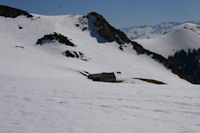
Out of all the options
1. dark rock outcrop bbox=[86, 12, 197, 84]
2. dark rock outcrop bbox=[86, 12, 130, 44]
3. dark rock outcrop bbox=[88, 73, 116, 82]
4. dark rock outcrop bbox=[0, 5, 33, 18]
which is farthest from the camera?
dark rock outcrop bbox=[86, 12, 130, 44]

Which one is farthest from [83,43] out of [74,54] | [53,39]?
[74,54]

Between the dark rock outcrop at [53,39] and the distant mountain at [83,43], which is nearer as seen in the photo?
the distant mountain at [83,43]

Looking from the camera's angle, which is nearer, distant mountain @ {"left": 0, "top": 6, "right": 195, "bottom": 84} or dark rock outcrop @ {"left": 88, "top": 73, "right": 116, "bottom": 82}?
dark rock outcrop @ {"left": 88, "top": 73, "right": 116, "bottom": 82}

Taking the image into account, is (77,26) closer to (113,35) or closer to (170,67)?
(113,35)

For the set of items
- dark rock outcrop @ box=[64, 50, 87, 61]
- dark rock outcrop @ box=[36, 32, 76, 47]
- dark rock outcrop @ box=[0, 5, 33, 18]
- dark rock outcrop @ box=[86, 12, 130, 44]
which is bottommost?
dark rock outcrop @ box=[64, 50, 87, 61]

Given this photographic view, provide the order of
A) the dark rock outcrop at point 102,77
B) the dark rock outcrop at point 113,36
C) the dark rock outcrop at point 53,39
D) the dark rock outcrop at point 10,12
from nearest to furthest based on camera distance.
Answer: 1. the dark rock outcrop at point 102,77
2. the dark rock outcrop at point 53,39
3. the dark rock outcrop at point 10,12
4. the dark rock outcrop at point 113,36

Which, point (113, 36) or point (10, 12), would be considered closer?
point (10, 12)

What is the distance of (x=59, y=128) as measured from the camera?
8.05m

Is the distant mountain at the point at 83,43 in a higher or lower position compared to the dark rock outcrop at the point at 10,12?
lower

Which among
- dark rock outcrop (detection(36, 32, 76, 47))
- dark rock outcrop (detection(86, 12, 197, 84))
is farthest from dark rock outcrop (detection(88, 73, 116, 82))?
dark rock outcrop (detection(86, 12, 197, 84))

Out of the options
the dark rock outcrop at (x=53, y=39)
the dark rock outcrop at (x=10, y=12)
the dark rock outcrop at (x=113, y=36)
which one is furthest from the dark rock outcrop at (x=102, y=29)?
the dark rock outcrop at (x=10, y=12)

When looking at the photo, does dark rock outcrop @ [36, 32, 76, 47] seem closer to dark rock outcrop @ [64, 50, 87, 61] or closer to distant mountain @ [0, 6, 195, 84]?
distant mountain @ [0, 6, 195, 84]

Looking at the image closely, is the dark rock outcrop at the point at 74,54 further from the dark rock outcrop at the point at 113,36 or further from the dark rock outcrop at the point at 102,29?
the dark rock outcrop at the point at 102,29

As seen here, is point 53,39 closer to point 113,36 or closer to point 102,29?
point 102,29
